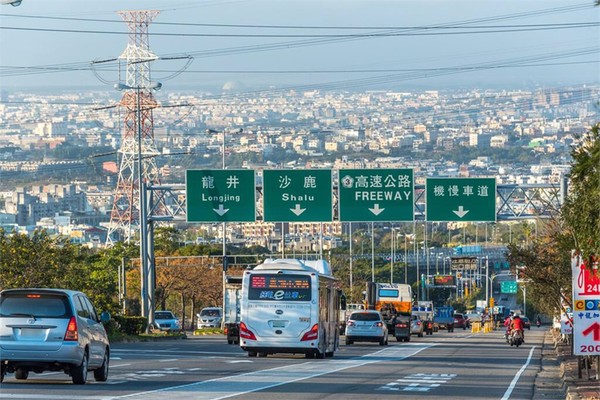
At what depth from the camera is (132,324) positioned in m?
59.9

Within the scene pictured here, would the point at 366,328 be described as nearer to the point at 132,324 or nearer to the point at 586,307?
the point at 132,324

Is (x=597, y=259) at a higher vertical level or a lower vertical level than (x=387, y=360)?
higher

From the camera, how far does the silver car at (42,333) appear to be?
25.1 m

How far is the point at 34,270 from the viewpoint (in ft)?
197

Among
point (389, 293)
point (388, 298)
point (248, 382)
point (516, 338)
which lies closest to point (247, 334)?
point (248, 382)

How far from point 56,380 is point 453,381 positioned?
8500mm

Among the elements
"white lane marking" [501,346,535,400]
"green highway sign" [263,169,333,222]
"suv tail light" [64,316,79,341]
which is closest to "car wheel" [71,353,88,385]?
"suv tail light" [64,316,79,341]

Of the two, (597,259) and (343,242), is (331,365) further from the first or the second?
(343,242)

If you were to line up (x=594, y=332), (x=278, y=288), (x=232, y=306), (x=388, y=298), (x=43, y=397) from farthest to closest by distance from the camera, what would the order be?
1. (x=388, y=298)
2. (x=232, y=306)
3. (x=278, y=288)
4. (x=594, y=332)
5. (x=43, y=397)

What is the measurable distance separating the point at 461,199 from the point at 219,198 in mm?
10159

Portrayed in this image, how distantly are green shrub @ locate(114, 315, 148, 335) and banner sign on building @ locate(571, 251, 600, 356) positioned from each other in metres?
38.2

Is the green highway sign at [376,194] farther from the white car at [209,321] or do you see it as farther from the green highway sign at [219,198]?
the white car at [209,321]

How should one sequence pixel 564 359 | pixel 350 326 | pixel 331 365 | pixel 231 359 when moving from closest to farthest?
A: pixel 331 365 → pixel 231 359 → pixel 564 359 → pixel 350 326

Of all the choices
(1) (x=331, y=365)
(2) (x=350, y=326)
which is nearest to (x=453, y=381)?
(1) (x=331, y=365)
